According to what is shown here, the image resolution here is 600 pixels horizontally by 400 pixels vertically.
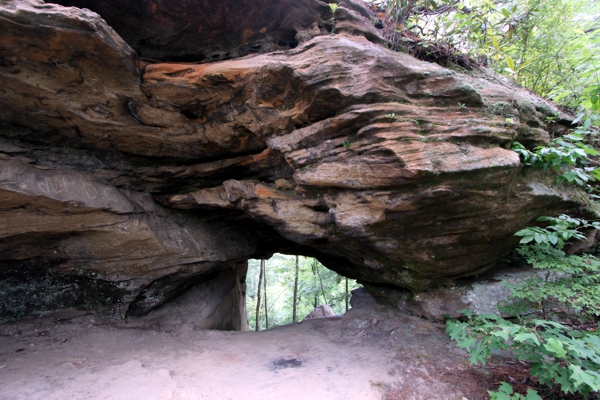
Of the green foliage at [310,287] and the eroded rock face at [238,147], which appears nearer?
the eroded rock face at [238,147]

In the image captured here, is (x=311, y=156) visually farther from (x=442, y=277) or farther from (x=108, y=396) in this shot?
(x=108, y=396)

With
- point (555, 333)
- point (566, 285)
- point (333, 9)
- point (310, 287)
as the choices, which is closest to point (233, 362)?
point (555, 333)

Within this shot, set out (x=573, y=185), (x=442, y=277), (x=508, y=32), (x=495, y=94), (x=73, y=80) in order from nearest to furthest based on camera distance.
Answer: (x=73, y=80), (x=495, y=94), (x=573, y=185), (x=442, y=277), (x=508, y=32)

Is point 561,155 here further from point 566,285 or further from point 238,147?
point 238,147

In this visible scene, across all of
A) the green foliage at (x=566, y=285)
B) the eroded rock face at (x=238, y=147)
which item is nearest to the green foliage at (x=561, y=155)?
the eroded rock face at (x=238, y=147)

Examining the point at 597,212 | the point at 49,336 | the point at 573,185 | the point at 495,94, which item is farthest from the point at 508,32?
the point at 49,336

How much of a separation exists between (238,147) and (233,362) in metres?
4.35

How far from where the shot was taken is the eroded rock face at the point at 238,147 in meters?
4.49

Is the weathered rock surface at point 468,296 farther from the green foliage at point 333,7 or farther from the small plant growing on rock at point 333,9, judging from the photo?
the green foliage at point 333,7

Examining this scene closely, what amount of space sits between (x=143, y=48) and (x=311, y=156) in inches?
168

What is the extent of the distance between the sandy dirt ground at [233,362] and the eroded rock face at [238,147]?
0.93 m

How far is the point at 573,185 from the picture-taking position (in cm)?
545

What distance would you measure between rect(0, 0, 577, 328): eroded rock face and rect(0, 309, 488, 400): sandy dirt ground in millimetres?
932

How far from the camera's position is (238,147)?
6.29 meters
